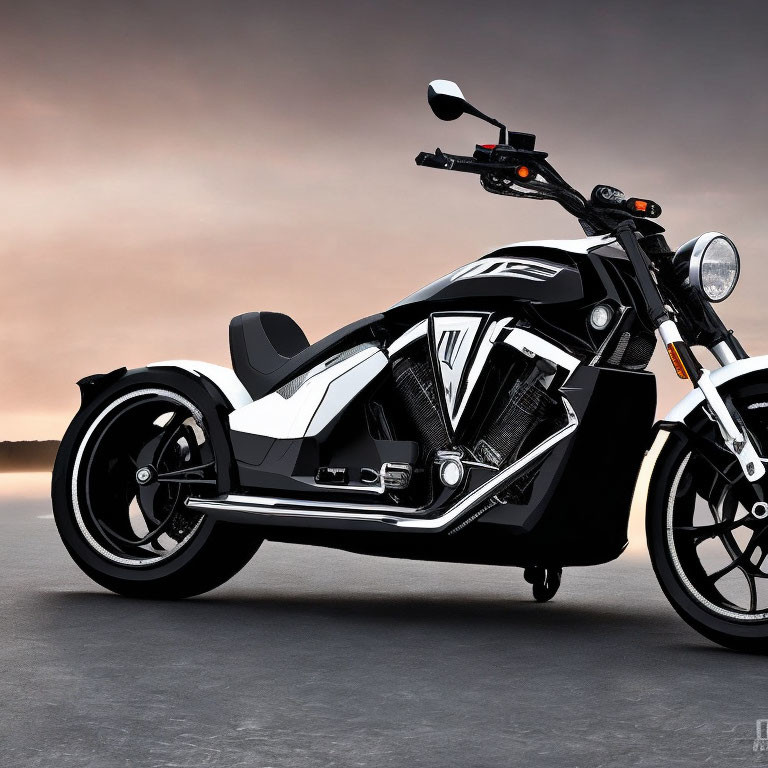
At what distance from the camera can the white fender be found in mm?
5449

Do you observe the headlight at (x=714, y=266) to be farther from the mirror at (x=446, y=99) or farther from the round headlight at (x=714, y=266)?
the mirror at (x=446, y=99)

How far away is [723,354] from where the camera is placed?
4.29 m

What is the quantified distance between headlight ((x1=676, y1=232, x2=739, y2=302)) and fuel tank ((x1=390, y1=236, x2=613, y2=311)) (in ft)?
1.32

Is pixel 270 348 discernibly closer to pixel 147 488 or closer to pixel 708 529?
pixel 147 488

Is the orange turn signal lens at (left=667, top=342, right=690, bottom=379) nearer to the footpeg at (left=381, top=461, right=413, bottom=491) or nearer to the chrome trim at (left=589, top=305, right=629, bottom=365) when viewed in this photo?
the chrome trim at (left=589, top=305, right=629, bottom=365)

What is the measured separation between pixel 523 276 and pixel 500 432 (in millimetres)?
629

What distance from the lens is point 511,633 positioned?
442 cm

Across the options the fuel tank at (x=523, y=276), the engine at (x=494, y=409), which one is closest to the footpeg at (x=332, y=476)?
the engine at (x=494, y=409)

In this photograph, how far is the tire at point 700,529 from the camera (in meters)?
4.01

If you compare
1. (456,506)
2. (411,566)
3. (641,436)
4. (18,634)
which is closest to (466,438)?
(456,506)

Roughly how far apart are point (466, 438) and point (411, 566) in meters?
2.60

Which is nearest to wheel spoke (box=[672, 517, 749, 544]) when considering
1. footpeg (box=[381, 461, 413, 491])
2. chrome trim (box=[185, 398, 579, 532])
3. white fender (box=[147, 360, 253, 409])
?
chrome trim (box=[185, 398, 579, 532])

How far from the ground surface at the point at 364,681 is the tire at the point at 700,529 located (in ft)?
0.46

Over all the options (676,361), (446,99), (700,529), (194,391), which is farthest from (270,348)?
(700,529)
